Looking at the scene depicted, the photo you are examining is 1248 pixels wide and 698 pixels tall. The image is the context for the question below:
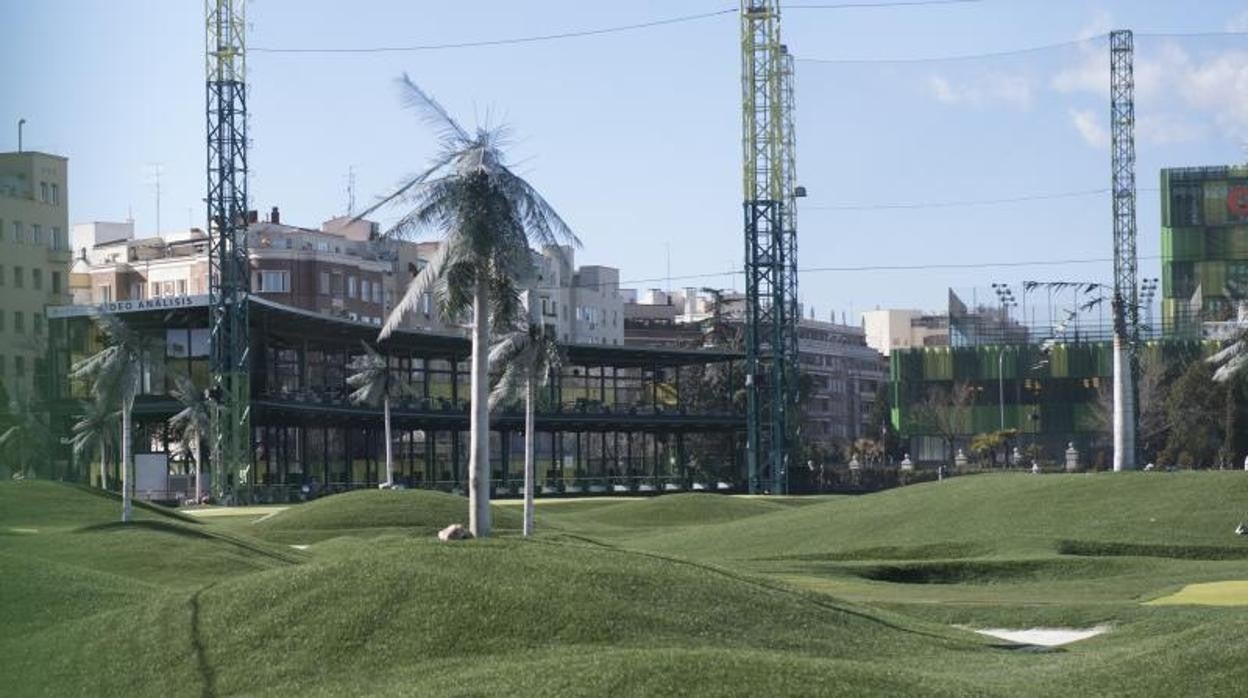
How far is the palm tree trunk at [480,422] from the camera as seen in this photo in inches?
1319

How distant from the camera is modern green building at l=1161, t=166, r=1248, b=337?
14650 centimetres

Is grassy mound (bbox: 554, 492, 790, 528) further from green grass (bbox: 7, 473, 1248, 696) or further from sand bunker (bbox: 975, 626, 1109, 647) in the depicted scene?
sand bunker (bbox: 975, 626, 1109, 647)

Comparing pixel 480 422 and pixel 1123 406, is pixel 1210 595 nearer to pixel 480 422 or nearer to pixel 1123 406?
pixel 480 422

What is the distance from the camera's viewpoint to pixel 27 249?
55.5 feet

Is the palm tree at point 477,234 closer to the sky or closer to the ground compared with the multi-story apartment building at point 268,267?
closer to the ground

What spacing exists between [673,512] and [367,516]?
1745 centimetres

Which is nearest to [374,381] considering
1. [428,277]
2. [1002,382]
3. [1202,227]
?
[428,277]

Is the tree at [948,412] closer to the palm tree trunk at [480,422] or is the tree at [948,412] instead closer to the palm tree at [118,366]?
the palm tree at [118,366]

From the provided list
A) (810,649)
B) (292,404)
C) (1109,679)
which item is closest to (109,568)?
(810,649)

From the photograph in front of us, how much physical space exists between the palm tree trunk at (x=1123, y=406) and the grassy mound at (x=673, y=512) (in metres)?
13.0

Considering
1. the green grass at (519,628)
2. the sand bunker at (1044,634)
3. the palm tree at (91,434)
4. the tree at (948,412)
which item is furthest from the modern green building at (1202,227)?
the sand bunker at (1044,634)

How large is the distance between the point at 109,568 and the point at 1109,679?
18751 mm

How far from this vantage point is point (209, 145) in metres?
91.9

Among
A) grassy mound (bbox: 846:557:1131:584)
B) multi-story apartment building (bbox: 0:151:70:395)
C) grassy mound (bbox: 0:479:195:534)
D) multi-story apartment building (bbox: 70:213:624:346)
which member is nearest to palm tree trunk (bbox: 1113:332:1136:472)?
grassy mound (bbox: 846:557:1131:584)
